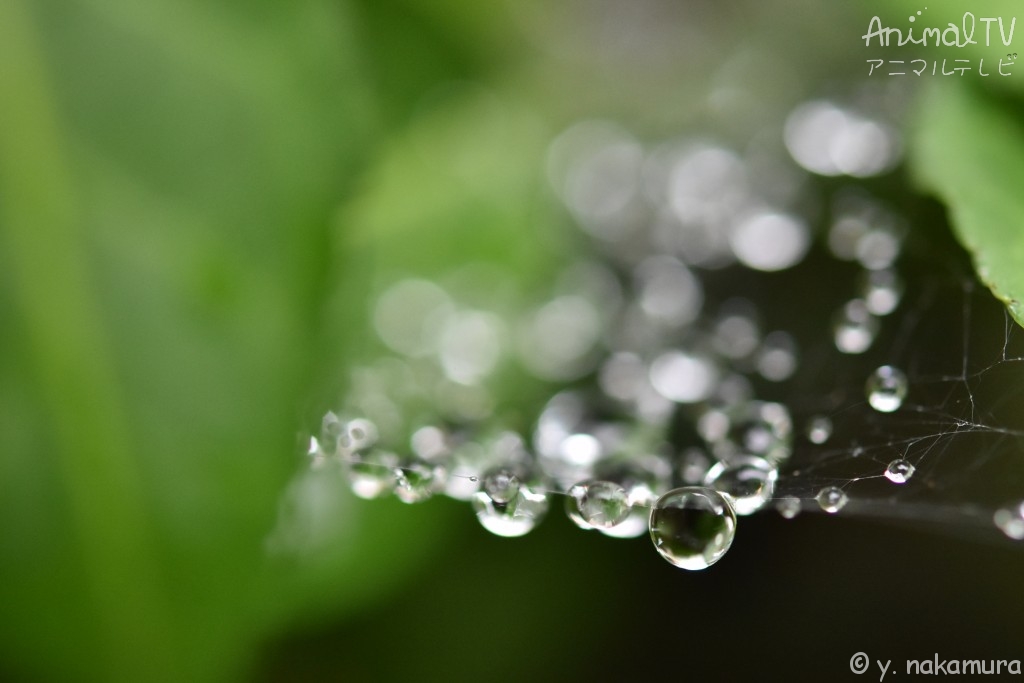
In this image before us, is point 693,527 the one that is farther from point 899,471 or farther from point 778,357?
point 778,357

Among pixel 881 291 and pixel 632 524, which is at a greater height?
pixel 881 291

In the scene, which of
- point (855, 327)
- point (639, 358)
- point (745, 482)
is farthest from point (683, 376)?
point (745, 482)

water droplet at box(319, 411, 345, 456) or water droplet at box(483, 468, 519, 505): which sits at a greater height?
water droplet at box(319, 411, 345, 456)

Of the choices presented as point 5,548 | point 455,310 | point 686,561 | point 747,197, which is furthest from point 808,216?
point 5,548

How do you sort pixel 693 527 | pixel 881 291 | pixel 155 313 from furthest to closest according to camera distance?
pixel 881 291 → pixel 155 313 → pixel 693 527

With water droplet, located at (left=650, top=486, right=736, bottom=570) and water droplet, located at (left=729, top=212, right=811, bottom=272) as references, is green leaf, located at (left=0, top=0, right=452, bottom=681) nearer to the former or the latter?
water droplet, located at (left=650, top=486, right=736, bottom=570)

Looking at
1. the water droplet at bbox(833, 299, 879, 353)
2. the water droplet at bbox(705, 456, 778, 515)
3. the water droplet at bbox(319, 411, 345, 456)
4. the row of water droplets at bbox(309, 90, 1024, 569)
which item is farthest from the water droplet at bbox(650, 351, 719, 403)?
the water droplet at bbox(319, 411, 345, 456)

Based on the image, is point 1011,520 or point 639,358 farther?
point 639,358
